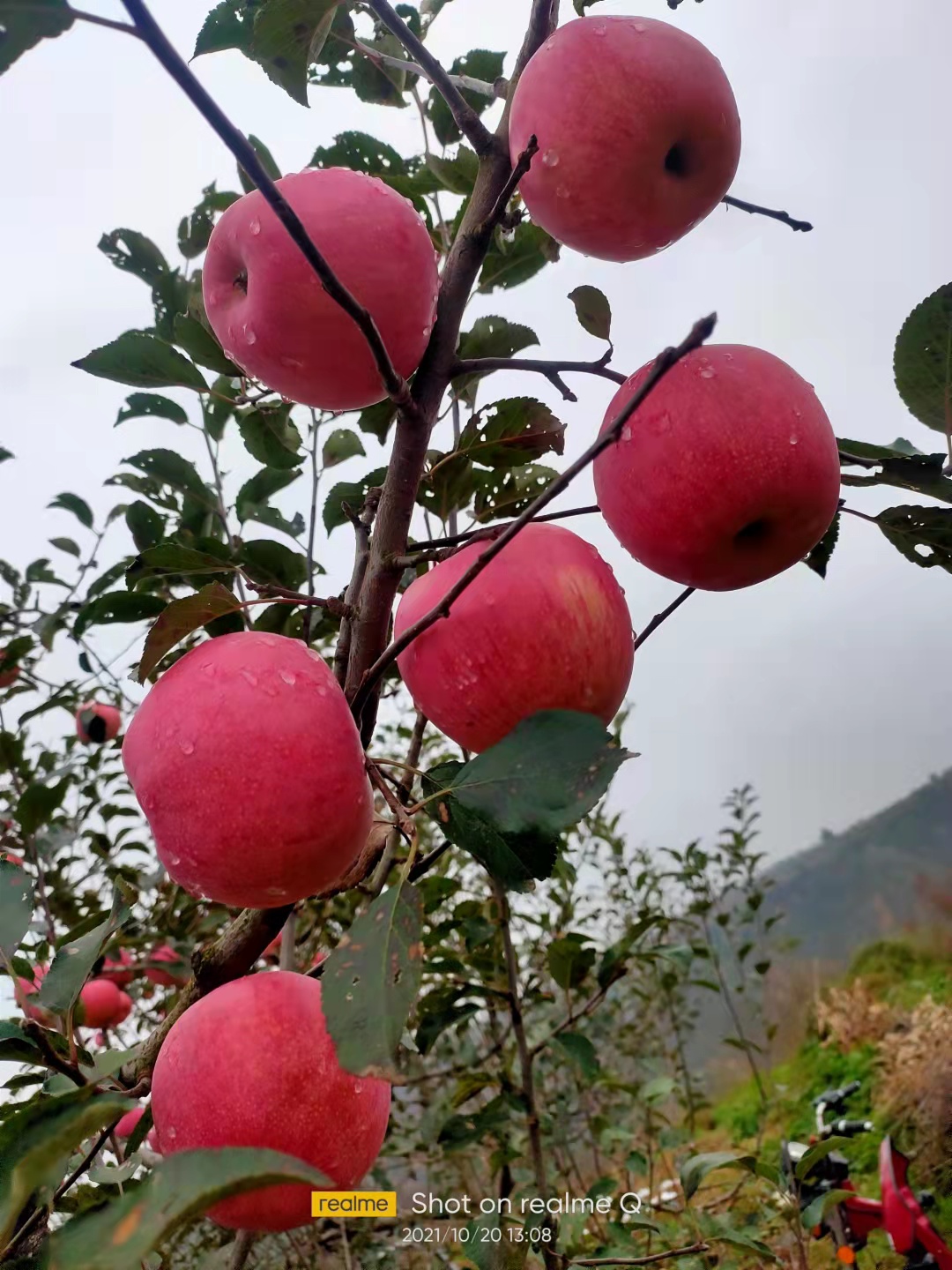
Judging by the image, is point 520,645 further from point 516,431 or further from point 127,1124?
point 127,1124

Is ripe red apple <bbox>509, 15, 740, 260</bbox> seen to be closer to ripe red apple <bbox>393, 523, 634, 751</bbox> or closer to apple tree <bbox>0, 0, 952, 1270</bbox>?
apple tree <bbox>0, 0, 952, 1270</bbox>

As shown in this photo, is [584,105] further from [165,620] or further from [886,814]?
[886,814]

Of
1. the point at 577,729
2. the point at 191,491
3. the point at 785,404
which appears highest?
the point at 191,491

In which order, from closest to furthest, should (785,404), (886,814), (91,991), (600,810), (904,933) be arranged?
(785,404) → (91,991) → (600,810) → (904,933) → (886,814)

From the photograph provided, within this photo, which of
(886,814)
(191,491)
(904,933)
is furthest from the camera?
(886,814)

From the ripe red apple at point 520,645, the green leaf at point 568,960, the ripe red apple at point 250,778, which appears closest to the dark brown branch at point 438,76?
the ripe red apple at point 520,645

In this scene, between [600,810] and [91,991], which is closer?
[91,991]

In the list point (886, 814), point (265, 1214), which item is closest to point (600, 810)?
point (265, 1214)

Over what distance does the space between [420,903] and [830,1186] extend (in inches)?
77.4

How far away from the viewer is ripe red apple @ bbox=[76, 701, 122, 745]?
7.09ft

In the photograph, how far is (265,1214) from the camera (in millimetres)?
564

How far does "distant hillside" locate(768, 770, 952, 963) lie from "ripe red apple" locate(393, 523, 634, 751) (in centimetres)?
407

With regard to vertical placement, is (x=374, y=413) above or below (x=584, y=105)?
above

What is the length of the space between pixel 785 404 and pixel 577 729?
28cm
